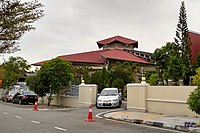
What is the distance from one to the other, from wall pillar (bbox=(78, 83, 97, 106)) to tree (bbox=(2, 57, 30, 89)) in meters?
28.4

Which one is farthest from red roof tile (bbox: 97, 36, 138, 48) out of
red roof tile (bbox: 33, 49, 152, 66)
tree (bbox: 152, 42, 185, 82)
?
tree (bbox: 152, 42, 185, 82)

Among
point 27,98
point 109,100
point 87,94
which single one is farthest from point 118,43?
point 109,100

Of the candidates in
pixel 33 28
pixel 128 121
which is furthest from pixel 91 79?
pixel 33 28

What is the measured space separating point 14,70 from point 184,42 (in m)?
33.1

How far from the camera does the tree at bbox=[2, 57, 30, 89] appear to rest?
181 ft

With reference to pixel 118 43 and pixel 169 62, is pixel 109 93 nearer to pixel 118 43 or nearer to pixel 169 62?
pixel 169 62

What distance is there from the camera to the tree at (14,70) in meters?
55.3

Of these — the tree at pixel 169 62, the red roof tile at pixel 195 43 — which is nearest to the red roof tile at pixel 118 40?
the tree at pixel 169 62

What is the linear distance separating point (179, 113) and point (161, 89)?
194cm

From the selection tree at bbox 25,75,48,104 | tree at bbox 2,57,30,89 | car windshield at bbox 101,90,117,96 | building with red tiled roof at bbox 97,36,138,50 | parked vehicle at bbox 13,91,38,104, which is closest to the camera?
car windshield at bbox 101,90,117,96

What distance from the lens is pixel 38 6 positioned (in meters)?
11.9

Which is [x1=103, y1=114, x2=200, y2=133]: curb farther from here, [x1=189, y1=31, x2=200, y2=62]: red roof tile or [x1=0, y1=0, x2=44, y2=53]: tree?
[x1=189, y1=31, x2=200, y2=62]: red roof tile

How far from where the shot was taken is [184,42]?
3897 centimetres

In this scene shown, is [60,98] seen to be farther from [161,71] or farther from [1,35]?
[1,35]
